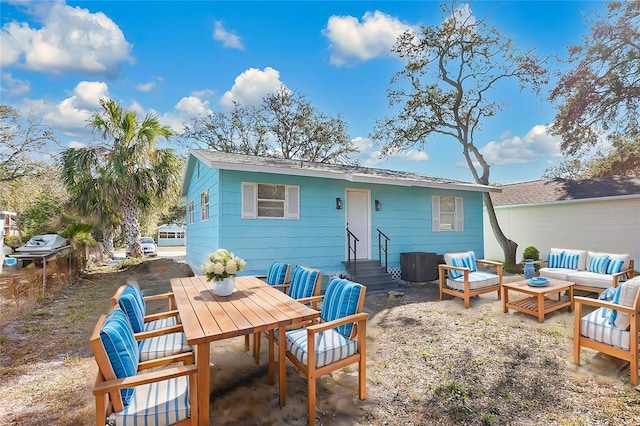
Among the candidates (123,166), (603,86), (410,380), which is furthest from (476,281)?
(123,166)

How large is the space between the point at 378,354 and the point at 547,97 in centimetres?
1318

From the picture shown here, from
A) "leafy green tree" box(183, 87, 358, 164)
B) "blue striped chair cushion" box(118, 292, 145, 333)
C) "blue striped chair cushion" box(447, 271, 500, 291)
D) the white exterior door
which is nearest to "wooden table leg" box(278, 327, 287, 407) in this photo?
"blue striped chair cushion" box(118, 292, 145, 333)

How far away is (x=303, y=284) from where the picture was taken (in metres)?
3.83

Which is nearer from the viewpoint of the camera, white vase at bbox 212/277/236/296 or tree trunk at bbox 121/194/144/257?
white vase at bbox 212/277/236/296

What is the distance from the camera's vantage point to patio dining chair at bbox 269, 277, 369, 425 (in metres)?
2.42

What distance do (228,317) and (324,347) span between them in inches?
34.1

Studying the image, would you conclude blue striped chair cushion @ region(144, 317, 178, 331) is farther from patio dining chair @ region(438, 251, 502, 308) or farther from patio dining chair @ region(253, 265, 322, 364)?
patio dining chair @ region(438, 251, 502, 308)

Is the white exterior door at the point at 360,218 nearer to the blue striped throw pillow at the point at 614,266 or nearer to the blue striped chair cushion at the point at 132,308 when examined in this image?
the blue striped throw pillow at the point at 614,266

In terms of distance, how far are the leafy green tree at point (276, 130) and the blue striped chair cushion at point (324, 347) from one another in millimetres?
17165

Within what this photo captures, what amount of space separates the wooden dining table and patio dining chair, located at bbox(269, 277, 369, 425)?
182 mm

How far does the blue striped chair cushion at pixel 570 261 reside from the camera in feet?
21.7

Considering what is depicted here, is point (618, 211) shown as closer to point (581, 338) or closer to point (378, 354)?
point (581, 338)

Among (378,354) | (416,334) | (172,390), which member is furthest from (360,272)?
(172,390)

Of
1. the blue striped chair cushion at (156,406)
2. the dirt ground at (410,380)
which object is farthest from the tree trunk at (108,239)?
the blue striped chair cushion at (156,406)
